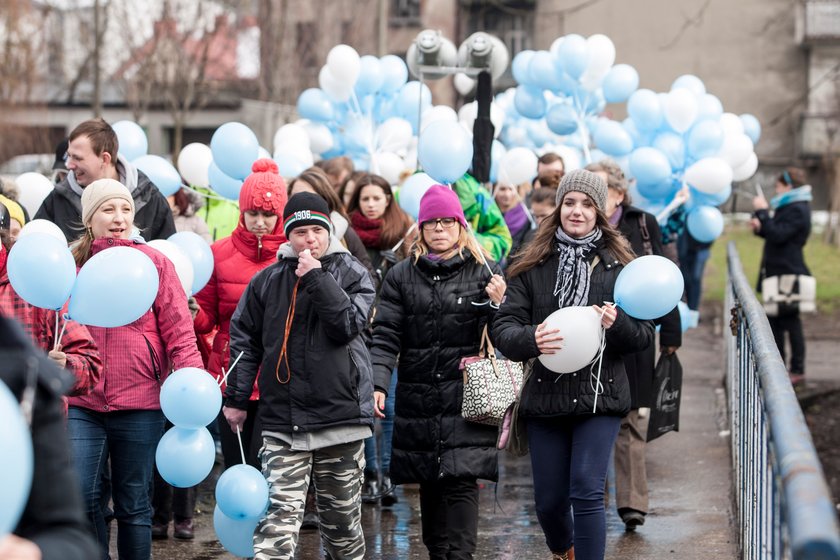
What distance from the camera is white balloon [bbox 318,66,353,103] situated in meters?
11.7

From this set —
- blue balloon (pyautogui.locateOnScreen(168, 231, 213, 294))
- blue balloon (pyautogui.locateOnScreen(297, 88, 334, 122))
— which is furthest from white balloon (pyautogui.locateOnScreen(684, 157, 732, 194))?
blue balloon (pyautogui.locateOnScreen(168, 231, 213, 294))

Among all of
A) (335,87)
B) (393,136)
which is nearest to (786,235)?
(393,136)

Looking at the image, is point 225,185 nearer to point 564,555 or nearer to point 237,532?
point 237,532

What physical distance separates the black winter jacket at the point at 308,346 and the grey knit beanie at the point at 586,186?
3.19 feet

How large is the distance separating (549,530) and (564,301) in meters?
1.03

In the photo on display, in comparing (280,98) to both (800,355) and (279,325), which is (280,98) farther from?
(279,325)

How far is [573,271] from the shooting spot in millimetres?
5645

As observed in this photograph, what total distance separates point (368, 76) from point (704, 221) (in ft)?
11.3

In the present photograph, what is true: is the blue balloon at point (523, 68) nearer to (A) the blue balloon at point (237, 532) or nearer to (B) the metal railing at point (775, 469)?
(B) the metal railing at point (775, 469)

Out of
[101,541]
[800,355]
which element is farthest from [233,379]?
[800,355]

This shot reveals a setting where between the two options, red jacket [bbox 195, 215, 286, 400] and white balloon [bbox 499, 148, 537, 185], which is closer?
red jacket [bbox 195, 215, 286, 400]

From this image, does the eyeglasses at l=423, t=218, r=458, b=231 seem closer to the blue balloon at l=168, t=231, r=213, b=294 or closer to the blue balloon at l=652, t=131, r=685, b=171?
the blue balloon at l=168, t=231, r=213, b=294

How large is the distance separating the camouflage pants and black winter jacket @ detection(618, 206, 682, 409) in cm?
191

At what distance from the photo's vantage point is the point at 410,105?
487 inches
